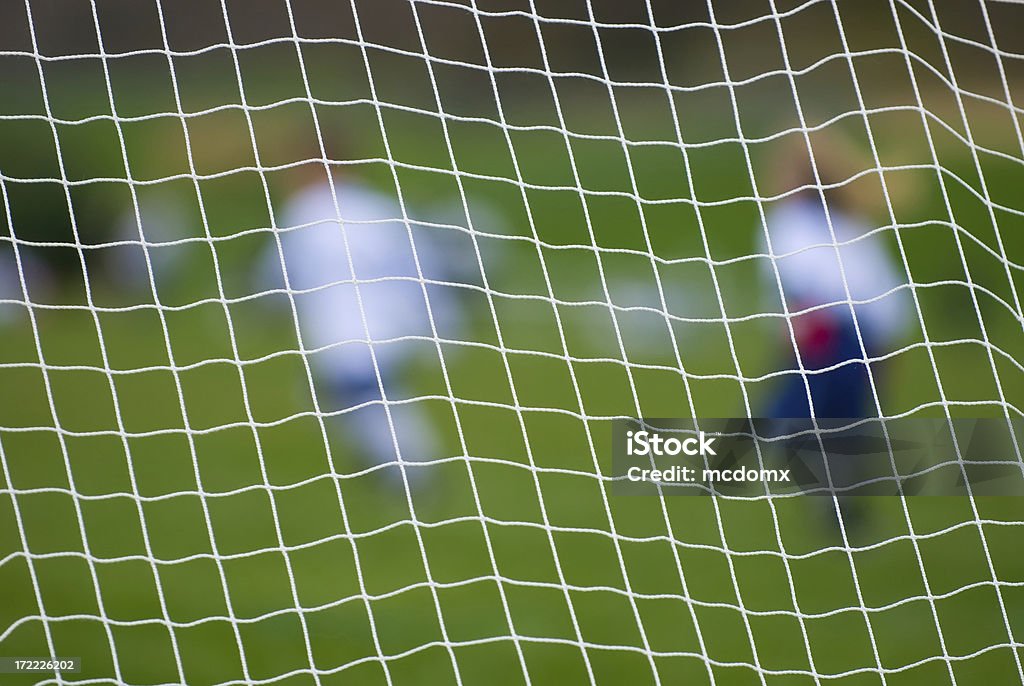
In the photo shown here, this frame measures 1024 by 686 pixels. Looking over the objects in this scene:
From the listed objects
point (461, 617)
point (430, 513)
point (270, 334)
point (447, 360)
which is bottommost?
point (461, 617)

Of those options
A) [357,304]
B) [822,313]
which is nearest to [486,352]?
[357,304]

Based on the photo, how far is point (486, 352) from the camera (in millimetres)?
A: 4359

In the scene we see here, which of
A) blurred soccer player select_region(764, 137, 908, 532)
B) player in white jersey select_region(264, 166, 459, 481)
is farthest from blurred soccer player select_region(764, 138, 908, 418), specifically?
player in white jersey select_region(264, 166, 459, 481)

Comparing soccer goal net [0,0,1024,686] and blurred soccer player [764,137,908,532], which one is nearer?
soccer goal net [0,0,1024,686]

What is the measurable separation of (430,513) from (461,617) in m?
0.59

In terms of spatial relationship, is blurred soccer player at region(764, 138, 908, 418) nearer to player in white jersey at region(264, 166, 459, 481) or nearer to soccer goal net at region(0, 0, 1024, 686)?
soccer goal net at region(0, 0, 1024, 686)

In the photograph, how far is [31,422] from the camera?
3.49m

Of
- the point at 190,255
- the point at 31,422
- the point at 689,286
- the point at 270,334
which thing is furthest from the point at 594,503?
the point at 190,255

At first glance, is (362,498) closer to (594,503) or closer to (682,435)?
(594,503)

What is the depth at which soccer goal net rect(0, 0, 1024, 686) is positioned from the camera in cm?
200

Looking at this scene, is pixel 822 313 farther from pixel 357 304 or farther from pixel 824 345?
pixel 357 304

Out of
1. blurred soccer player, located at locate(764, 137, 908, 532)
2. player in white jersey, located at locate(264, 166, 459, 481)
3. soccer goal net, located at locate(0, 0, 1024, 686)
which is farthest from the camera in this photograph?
player in white jersey, located at locate(264, 166, 459, 481)

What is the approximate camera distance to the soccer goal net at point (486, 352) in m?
2.00

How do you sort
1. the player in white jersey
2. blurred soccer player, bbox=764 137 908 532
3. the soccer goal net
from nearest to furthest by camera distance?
the soccer goal net
blurred soccer player, bbox=764 137 908 532
the player in white jersey
